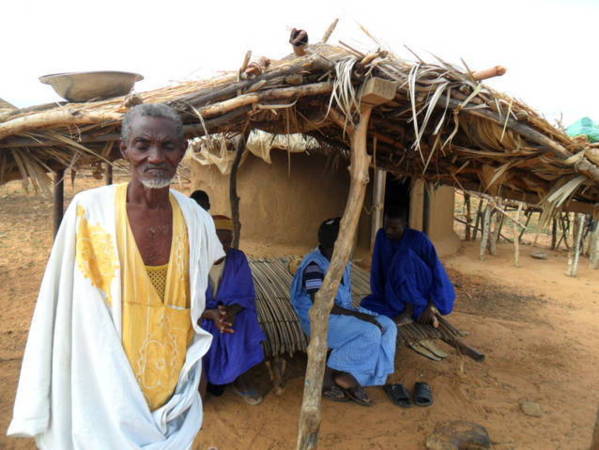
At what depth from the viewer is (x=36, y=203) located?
12359 mm

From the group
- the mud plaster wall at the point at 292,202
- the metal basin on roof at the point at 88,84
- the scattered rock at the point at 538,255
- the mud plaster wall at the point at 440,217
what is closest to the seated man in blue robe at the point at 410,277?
the metal basin on roof at the point at 88,84

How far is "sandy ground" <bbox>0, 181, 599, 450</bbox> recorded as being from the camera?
10.6 ft

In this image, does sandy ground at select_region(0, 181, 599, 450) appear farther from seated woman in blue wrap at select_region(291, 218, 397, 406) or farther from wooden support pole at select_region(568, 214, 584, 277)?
wooden support pole at select_region(568, 214, 584, 277)

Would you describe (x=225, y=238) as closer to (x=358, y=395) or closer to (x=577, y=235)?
(x=358, y=395)

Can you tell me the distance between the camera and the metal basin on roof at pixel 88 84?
108 inches

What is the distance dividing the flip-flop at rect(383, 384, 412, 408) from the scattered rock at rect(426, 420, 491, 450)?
0.45 metres

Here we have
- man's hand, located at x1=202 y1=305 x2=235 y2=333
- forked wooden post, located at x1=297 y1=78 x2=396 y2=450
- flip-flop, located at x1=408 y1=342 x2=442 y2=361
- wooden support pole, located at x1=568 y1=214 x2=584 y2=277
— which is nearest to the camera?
forked wooden post, located at x1=297 y1=78 x2=396 y2=450

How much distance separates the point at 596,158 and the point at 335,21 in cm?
181

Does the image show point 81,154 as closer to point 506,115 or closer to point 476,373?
point 506,115

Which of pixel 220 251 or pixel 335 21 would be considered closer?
pixel 220 251

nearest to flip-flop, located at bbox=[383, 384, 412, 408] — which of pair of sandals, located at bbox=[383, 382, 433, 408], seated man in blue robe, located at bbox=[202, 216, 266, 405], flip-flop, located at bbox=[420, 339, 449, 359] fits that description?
pair of sandals, located at bbox=[383, 382, 433, 408]

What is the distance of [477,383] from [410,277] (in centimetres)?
113

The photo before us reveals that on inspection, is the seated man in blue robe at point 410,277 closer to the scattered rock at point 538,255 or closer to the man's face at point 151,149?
the man's face at point 151,149

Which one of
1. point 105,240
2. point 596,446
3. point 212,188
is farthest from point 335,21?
point 212,188
